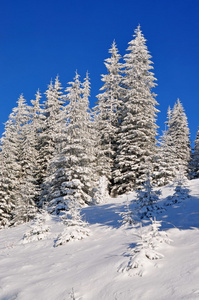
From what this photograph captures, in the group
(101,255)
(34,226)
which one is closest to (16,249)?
(34,226)

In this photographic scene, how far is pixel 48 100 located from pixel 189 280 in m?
33.6

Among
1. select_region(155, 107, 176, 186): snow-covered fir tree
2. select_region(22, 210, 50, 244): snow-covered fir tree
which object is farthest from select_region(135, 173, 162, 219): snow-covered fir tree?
select_region(155, 107, 176, 186): snow-covered fir tree

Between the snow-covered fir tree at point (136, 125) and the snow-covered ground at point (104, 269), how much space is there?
A: 1456cm

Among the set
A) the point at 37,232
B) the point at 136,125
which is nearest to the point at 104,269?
the point at 37,232

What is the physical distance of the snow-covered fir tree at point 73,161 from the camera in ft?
67.4

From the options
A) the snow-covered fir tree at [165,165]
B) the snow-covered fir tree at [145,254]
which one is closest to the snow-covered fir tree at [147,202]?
the snow-covered fir tree at [145,254]

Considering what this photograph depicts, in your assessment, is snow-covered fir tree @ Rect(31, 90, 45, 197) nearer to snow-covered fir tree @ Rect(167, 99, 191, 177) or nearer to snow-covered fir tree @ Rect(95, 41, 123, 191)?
snow-covered fir tree @ Rect(95, 41, 123, 191)

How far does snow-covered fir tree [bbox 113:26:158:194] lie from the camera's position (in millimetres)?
23578

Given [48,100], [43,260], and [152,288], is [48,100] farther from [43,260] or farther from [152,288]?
[152,288]

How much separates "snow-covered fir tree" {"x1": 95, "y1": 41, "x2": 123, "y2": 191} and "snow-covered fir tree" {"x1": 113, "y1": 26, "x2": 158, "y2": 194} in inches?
45.5

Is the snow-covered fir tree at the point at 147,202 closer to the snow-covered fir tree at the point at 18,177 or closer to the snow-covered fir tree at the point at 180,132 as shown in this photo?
the snow-covered fir tree at the point at 18,177

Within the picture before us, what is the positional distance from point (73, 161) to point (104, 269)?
16282 mm

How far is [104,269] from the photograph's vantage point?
5141 mm

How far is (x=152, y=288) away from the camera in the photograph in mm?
3889
